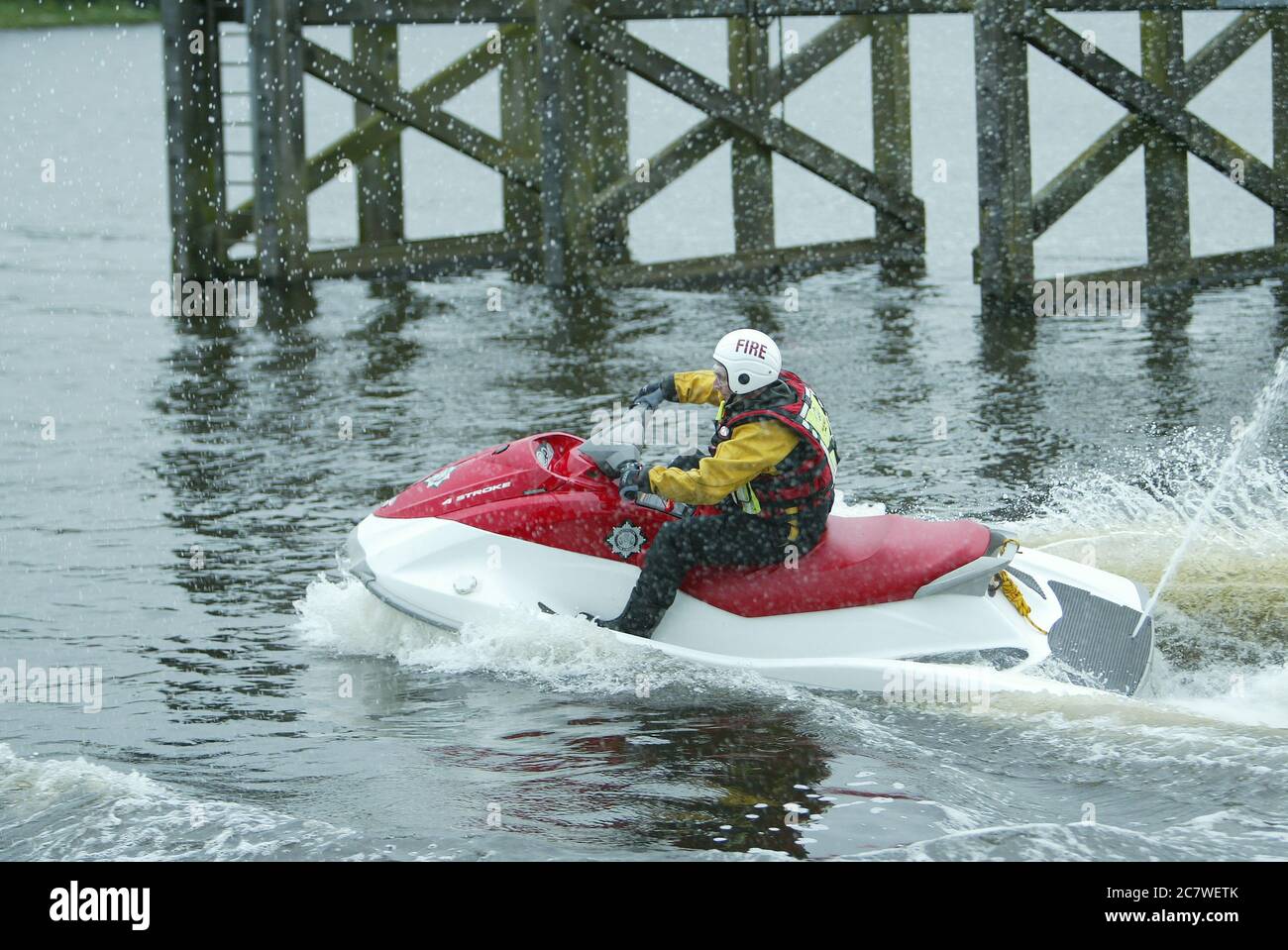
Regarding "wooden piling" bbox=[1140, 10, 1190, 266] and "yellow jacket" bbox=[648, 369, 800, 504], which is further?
"wooden piling" bbox=[1140, 10, 1190, 266]

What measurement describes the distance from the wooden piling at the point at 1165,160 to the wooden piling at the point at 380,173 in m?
6.99

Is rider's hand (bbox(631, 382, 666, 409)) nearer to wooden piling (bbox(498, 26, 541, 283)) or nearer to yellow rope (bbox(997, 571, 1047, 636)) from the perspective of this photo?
yellow rope (bbox(997, 571, 1047, 636))

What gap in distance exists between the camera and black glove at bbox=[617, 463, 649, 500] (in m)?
6.73

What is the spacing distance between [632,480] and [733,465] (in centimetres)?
43

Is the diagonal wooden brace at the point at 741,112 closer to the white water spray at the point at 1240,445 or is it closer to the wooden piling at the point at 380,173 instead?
the wooden piling at the point at 380,173

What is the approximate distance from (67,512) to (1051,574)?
5.60 metres

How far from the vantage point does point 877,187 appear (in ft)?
56.8

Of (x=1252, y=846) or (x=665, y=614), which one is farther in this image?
(x=665, y=614)

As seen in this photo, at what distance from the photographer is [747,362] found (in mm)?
6574

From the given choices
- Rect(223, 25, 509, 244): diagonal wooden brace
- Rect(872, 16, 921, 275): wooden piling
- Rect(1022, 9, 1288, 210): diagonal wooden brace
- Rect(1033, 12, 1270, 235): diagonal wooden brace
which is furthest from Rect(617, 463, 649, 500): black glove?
Rect(872, 16, 921, 275): wooden piling

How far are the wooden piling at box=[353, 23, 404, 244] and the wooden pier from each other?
0.06ft

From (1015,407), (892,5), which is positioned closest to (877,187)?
(892,5)
